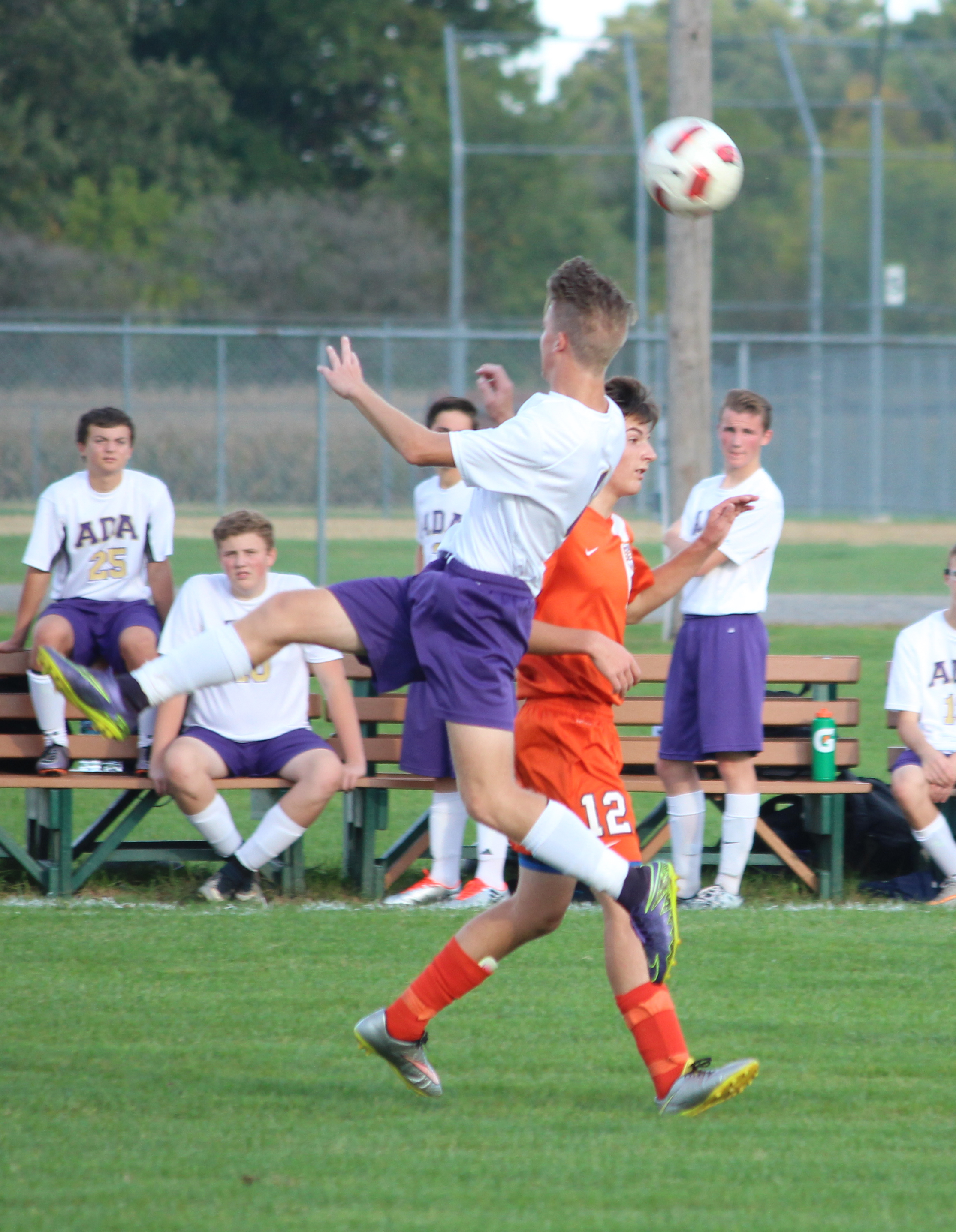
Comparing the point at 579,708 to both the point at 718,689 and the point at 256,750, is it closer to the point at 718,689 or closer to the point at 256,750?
the point at 718,689

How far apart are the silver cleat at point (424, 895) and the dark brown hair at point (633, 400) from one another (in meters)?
2.32

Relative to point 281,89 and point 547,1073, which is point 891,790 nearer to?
point 547,1073

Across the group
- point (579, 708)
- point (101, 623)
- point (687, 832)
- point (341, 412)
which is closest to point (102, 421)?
point (101, 623)

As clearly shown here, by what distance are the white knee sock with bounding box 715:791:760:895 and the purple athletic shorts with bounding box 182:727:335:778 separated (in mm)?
1541

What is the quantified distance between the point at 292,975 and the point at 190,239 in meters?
35.5

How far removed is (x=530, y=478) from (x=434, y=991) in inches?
49.6

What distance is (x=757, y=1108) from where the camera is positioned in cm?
395

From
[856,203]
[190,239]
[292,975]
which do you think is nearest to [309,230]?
[190,239]

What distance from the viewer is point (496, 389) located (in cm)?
453

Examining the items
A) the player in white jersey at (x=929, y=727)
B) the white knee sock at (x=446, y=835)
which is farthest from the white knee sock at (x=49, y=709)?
the player in white jersey at (x=929, y=727)

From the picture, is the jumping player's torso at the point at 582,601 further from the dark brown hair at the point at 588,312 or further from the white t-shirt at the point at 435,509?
the white t-shirt at the point at 435,509

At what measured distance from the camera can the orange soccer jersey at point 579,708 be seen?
400 cm

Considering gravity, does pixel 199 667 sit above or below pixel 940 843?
above

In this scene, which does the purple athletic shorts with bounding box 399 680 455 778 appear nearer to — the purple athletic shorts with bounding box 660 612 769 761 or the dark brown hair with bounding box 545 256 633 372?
the purple athletic shorts with bounding box 660 612 769 761
